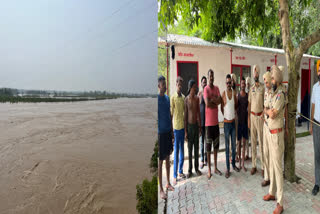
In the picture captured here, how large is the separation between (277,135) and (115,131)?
5.16 ft

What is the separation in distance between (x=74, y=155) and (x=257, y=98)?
218 centimetres

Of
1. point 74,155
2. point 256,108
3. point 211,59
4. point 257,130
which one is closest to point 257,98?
point 256,108

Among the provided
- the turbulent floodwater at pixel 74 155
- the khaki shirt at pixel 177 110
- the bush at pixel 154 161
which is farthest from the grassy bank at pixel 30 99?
the khaki shirt at pixel 177 110

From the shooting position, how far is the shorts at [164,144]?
155 cm

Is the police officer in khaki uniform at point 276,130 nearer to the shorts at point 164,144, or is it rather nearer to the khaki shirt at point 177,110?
the khaki shirt at point 177,110

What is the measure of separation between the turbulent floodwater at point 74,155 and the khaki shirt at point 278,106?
1204mm

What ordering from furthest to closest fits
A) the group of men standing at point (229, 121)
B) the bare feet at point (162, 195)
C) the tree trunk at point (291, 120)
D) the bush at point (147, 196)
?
the tree trunk at point (291, 120)
the bare feet at point (162, 195)
the group of men standing at point (229, 121)
the bush at point (147, 196)

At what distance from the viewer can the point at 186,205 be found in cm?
196

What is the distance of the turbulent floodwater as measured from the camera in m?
0.99

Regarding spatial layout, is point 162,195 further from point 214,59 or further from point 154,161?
point 214,59

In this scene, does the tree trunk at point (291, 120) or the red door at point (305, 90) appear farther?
the red door at point (305, 90)

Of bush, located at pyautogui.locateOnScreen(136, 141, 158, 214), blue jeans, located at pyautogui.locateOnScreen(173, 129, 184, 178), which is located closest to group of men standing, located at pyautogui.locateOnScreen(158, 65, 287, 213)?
blue jeans, located at pyautogui.locateOnScreen(173, 129, 184, 178)

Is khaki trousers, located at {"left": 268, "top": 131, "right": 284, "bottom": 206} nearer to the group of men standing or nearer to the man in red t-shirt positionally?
the group of men standing

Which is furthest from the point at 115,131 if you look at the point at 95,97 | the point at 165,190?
the point at 165,190
